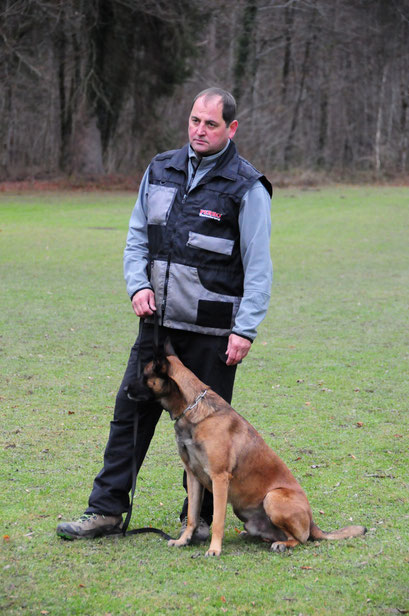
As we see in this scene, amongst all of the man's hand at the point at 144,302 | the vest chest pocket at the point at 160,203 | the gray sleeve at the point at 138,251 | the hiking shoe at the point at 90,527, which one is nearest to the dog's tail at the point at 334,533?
the hiking shoe at the point at 90,527

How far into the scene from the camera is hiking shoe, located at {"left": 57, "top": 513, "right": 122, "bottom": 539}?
4.15m

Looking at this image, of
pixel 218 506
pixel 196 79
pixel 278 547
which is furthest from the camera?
pixel 196 79

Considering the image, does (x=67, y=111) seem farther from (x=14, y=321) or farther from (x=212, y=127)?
(x=212, y=127)

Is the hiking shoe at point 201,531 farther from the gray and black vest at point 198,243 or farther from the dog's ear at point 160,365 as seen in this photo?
the gray and black vest at point 198,243

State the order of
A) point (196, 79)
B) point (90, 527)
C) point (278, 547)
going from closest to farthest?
point (278, 547) → point (90, 527) → point (196, 79)

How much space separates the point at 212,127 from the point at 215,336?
3.44 feet

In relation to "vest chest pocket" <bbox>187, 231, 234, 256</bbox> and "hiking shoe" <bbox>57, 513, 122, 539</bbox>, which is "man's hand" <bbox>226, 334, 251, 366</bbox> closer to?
"vest chest pocket" <bbox>187, 231, 234, 256</bbox>

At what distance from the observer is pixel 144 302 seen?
4.07m

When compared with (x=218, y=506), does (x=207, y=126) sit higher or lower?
higher

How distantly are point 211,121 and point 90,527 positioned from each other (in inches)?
84.6

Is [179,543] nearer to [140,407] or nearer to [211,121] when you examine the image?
[140,407]

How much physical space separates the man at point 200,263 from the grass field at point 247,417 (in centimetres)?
44

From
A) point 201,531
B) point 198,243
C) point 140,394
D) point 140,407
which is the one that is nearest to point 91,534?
point 201,531

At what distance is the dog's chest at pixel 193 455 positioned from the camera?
3990 millimetres
